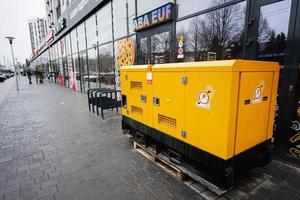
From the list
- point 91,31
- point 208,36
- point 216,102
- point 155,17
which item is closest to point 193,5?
point 208,36

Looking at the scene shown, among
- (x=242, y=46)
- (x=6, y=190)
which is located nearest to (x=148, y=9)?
(x=242, y=46)

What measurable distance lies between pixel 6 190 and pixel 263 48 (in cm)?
431

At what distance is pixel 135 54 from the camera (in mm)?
6344

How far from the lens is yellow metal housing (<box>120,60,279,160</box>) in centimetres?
179

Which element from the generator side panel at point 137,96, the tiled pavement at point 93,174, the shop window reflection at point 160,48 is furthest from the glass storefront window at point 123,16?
the tiled pavement at point 93,174

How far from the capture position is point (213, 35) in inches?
150

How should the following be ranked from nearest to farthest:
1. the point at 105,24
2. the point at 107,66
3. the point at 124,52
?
the point at 124,52 < the point at 105,24 < the point at 107,66

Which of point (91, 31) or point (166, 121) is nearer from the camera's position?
point (166, 121)

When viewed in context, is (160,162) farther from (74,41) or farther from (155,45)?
(74,41)

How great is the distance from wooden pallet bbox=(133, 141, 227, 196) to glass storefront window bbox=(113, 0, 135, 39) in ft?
15.5

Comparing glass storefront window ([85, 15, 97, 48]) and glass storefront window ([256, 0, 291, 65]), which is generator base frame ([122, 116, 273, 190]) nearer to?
glass storefront window ([256, 0, 291, 65])

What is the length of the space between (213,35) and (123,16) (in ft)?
13.4

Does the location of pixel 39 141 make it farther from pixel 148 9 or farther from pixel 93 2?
pixel 93 2

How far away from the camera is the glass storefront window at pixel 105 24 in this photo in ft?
25.2
